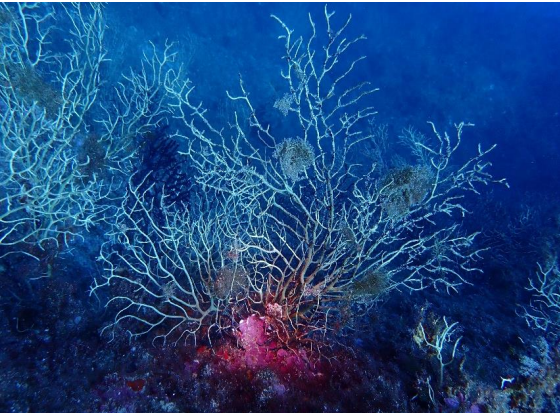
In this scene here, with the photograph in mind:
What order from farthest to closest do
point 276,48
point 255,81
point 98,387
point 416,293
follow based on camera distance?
point 276,48, point 255,81, point 416,293, point 98,387

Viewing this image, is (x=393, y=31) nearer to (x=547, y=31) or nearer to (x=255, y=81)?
(x=547, y=31)

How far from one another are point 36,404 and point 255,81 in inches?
786

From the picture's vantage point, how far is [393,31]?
101ft

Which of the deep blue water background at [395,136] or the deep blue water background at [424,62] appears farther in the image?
the deep blue water background at [424,62]

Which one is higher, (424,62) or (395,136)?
(424,62)

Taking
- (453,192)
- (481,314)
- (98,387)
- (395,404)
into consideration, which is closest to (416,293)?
(481,314)

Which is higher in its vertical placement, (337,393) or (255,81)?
(255,81)

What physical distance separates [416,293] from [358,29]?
3211 cm

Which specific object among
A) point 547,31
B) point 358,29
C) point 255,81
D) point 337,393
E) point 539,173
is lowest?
point 337,393

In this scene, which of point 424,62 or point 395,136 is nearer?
point 395,136

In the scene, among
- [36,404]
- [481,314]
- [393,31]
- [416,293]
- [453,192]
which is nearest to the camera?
[36,404]

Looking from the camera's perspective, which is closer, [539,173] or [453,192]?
[453,192]

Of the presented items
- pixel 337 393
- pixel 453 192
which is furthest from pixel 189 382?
pixel 453 192

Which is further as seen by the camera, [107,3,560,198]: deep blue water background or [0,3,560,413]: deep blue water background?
[107,3,560,198]: deep blue water background
